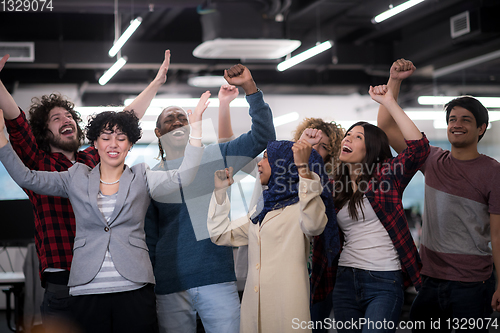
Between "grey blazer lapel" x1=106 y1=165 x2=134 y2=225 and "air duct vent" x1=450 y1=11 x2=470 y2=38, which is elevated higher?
"air duct vent" x1=450 y1=11 x2=470 y2=38

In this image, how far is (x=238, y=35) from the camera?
20.0ft

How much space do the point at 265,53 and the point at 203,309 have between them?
417 centimetres

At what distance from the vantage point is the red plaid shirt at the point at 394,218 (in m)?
2.16

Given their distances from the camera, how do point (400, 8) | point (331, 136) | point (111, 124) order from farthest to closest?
1. point (400, 8)
2. point (331, 136)
3. point (111, 124)

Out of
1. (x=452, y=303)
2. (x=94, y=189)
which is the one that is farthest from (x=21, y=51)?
(x=452, y=303)

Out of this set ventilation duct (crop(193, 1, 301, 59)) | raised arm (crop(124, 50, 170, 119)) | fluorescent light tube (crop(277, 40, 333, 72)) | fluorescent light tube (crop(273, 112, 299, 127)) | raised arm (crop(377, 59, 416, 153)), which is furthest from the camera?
fluorescent light tube (crop(273, 112, 299, 127))

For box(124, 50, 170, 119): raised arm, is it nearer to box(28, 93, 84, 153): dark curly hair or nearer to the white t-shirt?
box(28, 93, 84, 153): dark curly hair

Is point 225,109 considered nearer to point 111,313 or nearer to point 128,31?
point 111,313

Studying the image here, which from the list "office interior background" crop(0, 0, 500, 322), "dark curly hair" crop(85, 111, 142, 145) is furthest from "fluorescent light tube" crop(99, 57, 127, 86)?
"dark curly hair" crop(85, 111, 142, 145)

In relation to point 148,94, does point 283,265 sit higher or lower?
lower

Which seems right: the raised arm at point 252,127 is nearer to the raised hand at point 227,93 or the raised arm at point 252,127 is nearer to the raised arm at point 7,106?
the raised hand at point 227,93

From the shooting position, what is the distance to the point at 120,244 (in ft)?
6.42

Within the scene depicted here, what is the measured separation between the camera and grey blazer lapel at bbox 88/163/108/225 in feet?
6.45

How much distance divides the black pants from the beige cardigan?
0.44m
